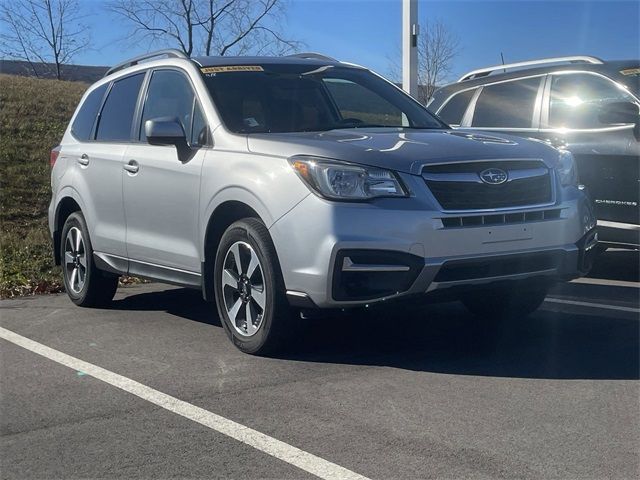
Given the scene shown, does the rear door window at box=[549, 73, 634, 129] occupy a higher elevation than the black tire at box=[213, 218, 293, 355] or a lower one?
higher

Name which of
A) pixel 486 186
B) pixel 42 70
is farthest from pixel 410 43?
pixel 42 70

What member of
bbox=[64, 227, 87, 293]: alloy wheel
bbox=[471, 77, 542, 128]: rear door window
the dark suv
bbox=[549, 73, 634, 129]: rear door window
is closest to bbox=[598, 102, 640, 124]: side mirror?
the dark suv

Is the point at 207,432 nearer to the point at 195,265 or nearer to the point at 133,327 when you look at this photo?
the point at 195,265

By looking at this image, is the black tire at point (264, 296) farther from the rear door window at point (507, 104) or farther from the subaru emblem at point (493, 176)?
the rear door window at point (507, 104)

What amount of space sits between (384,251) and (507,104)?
4.45 m

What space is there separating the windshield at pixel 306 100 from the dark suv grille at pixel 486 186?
1.23 metres

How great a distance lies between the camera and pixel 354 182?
16.3ft

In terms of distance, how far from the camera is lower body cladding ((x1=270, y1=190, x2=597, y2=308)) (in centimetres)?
486

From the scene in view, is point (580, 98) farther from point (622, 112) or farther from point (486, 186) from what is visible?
point (486, 186)

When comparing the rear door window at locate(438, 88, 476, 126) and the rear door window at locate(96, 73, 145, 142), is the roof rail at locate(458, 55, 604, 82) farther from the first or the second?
the rear door window at locate(96, 73, 145, 142)

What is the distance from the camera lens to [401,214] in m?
4.89

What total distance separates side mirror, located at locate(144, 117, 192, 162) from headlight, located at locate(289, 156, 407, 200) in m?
1.26

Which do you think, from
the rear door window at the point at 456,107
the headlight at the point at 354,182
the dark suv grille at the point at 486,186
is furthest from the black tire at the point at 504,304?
the rear door window at the point at 456,107

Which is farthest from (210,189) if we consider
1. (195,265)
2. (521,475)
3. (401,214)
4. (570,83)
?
(570,83)
